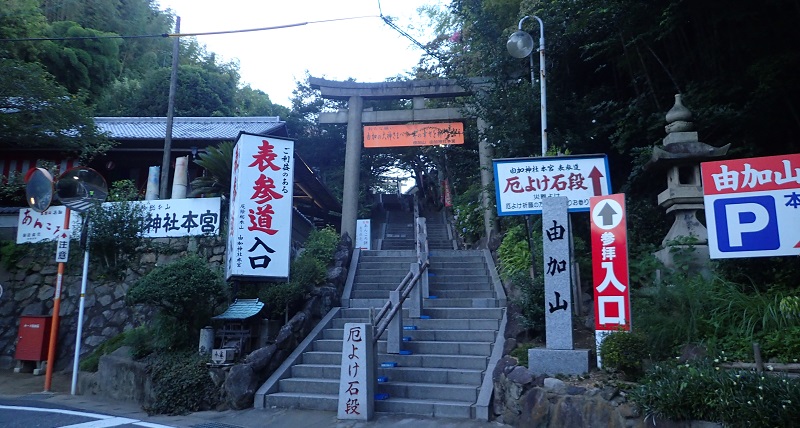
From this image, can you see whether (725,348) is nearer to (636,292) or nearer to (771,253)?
(771,253)

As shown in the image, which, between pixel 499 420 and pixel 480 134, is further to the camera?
pixel 480 134

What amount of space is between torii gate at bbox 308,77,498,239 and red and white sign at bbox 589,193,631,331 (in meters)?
9.43

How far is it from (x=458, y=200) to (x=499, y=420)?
14.9 m

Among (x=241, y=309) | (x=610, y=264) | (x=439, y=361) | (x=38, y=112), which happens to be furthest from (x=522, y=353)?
(x=38, y=112)

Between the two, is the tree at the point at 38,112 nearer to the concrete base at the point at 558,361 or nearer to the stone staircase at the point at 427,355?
the stone staircase at the point at 427,355

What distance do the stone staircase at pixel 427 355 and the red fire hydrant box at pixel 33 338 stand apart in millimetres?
7071

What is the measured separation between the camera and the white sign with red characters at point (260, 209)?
10.9 metres

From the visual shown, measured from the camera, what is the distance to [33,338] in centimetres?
1345

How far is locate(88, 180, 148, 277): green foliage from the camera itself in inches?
522

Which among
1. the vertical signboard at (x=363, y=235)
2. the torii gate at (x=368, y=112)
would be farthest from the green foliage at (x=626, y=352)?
the vertical signboard at (x=363, y=235)

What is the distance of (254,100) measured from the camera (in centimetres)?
3888

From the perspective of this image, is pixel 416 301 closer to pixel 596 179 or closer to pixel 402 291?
pixel 402 291

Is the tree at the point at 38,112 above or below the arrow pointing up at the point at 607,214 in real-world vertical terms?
above

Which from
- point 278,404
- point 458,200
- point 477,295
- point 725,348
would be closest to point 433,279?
point 477,295
